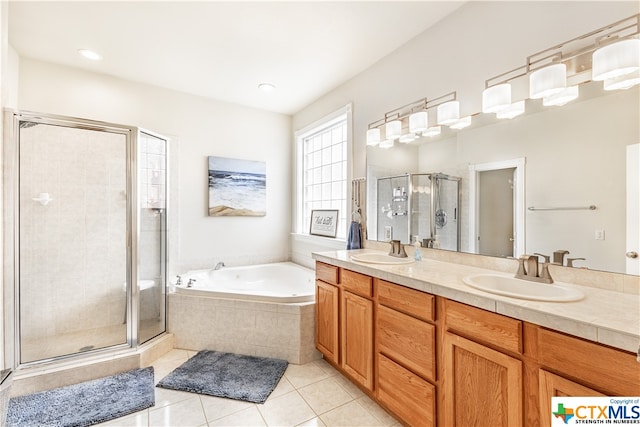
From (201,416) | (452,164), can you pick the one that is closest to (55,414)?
(201,416)

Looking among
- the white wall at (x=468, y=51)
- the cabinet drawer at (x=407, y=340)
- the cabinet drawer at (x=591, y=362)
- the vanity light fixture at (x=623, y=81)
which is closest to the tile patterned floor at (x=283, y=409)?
the cabinet drawer at (x=407, y=340)

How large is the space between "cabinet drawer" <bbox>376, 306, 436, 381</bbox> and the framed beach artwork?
2388 mm

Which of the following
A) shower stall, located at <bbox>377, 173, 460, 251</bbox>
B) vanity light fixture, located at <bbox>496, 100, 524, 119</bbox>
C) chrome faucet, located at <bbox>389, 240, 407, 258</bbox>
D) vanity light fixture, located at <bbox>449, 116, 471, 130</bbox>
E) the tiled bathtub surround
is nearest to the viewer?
vanity light fixture, located at <bbox>496, 100, 524, 119</bbox>

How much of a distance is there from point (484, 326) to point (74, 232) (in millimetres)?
3386

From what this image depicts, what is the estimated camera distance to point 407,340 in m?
1.51

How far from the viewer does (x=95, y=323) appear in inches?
107

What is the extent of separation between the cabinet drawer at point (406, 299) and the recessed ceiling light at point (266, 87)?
2.36 meters

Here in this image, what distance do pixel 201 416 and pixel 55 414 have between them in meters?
0.89

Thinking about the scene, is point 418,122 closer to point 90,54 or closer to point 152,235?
point 152,235

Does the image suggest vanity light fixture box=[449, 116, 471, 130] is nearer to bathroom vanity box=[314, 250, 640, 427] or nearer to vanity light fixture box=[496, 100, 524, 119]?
vanity light fixture box=[496, 100, 524, 119]

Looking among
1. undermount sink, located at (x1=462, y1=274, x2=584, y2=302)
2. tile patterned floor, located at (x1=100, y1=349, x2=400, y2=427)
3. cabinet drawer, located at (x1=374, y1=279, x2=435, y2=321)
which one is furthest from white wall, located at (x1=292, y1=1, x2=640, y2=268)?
tile patterned floor, located at (x1=100, y1=349, x2=400, y2=427)

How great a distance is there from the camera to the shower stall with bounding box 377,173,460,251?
192 cm

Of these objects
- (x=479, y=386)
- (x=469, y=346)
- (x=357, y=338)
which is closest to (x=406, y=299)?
(x=469, y=346)

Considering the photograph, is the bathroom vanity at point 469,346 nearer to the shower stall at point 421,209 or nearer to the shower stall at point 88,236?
the shower stall at point 421,209
